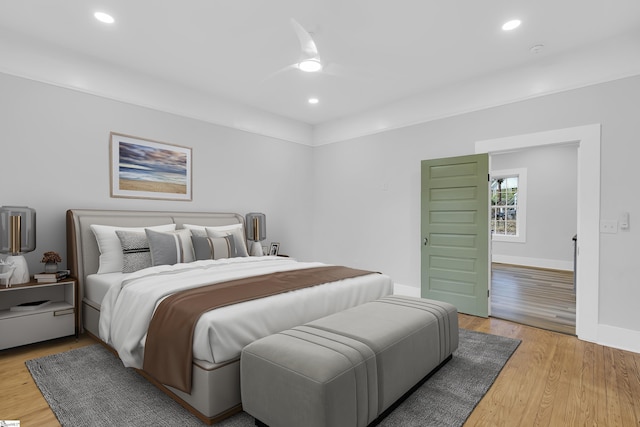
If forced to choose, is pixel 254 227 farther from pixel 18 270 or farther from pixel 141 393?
pixel 141 393

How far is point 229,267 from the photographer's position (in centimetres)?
317

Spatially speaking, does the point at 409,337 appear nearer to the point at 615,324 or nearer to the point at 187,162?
the point at 615,324

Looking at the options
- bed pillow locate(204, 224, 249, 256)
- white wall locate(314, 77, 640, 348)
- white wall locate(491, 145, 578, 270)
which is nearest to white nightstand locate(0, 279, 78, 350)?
bed pillow locate(204, 224, 249, 256)

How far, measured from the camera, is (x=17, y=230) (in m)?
2.86

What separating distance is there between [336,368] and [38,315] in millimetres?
2835

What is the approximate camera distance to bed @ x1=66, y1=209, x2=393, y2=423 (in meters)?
1.88

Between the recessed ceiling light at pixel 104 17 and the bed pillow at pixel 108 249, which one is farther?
the bed pillow at pixel 108 249

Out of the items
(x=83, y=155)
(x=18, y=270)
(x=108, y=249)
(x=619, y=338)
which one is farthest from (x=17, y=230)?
(x=619, y=338)

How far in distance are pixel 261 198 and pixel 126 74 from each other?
2.32m

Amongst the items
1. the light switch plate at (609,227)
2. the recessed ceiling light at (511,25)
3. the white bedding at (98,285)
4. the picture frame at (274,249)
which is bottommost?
the white bedding at (98,285)

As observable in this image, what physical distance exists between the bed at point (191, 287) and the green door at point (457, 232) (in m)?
1.30

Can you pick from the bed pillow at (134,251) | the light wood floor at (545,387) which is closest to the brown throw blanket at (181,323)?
the light wood floor at (545,387)

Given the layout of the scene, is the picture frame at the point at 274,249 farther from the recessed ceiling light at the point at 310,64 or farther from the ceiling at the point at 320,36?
the recessed ceiling light at the point at 310,64

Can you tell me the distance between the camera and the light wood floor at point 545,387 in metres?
1.96
